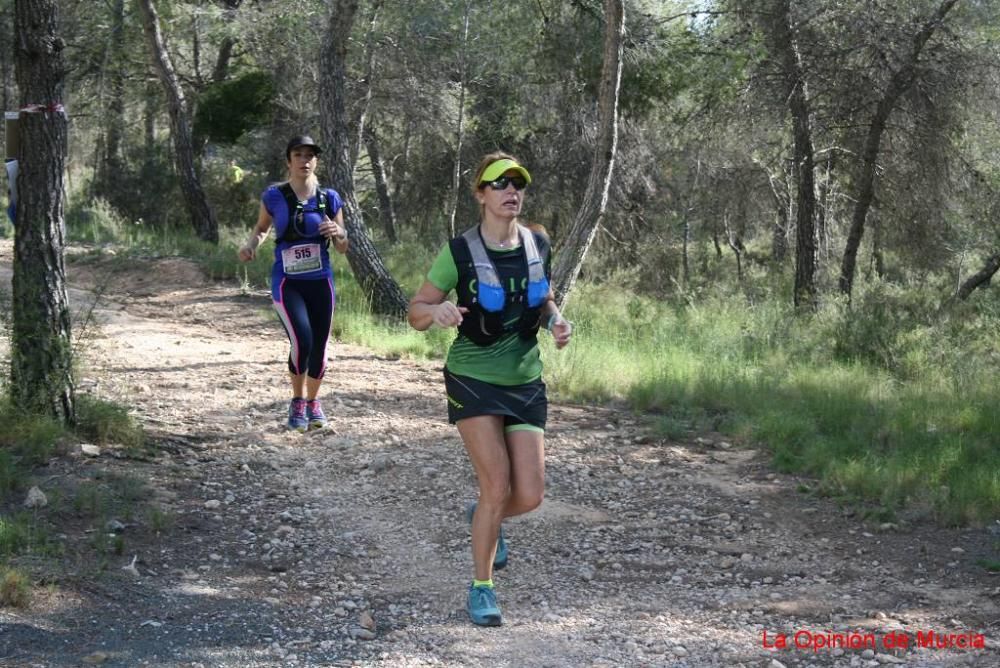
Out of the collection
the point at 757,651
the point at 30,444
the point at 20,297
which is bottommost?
the point at 757,651

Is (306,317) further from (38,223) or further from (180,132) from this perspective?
(180,132)

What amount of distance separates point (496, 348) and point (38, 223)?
3211 mm

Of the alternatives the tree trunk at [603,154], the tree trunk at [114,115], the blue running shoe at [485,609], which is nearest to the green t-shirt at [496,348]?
the blue running shoe at [485,609]

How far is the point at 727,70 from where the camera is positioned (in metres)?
13.9

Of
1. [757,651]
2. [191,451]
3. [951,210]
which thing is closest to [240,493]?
[191,451]

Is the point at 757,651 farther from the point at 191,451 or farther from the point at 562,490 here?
the point at 191,451

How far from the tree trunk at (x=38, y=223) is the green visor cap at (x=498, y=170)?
3049 mm

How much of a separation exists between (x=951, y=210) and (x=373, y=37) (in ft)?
30.9

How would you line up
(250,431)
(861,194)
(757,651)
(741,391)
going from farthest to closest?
1. (861,194)
2. (741,391)
3. (250,431)
4. (757,651)

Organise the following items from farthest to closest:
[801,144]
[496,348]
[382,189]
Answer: [382,189]
[801,144]
[496,348]

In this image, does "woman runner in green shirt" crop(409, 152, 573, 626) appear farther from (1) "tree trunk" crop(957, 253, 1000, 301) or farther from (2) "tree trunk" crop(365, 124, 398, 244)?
(2) "tree trunk" crop(365, 124, 398, 244)

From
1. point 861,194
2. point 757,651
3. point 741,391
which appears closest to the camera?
point 757,651

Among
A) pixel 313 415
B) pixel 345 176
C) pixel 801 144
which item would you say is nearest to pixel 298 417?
pixel 313 415

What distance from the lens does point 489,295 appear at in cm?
427
